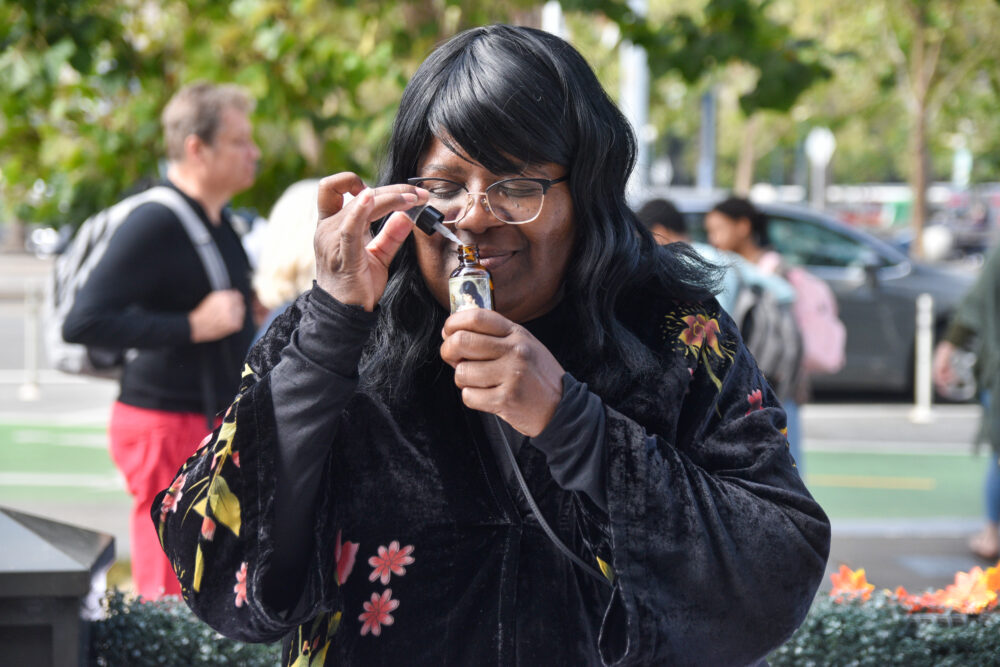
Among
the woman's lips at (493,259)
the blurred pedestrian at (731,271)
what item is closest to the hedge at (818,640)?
the woman's lips at (493,259)

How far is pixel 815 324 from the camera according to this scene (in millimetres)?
5754

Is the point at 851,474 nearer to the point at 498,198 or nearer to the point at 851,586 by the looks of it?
the point at 851,586

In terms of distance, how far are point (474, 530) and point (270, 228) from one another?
10.1 feet

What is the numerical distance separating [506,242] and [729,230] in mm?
4667

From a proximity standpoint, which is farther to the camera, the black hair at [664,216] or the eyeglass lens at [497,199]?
the black hair at [664,216]

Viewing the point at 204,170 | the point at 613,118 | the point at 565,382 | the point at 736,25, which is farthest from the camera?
the point at 736,25

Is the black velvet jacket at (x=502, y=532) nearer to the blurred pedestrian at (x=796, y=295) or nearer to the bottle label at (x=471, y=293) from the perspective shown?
the bottle label at (x=471, y=293)

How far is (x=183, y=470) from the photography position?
1636mm

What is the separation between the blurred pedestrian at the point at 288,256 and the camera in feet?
14.0

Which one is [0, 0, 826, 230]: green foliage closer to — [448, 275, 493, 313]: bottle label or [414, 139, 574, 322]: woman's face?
[414, 139, 574, 322]: woman's face

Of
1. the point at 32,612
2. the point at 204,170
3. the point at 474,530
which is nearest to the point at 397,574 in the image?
the point at 474,530

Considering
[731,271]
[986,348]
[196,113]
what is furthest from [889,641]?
[986,348]

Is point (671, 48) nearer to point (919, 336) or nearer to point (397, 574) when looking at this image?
point (397, 574)

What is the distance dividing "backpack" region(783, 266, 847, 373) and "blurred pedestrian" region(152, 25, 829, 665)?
13.5ft
